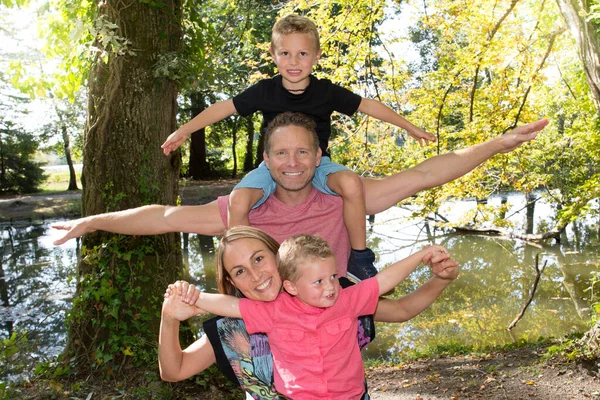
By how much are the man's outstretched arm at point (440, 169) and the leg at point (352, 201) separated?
0.18m

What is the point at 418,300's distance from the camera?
2301mm

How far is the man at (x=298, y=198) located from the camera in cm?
257

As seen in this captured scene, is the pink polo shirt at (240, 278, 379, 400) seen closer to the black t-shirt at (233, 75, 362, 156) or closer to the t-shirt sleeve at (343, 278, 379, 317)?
the t-shirt sleeve at (343, 278, 379, 317)

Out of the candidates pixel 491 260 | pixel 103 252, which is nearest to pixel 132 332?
pixel 103 252

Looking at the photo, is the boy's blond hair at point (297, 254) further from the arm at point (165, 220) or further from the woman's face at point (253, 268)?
the arm at point (165, 220)

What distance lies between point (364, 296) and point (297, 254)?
321mm

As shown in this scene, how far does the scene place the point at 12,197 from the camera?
23.0 metres

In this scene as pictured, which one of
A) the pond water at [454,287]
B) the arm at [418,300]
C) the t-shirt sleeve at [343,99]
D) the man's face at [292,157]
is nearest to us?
the arm at [418,300]

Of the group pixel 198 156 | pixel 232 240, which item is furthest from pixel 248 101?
pixel 198 156

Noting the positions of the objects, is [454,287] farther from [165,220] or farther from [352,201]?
[165,220]

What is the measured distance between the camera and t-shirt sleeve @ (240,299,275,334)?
2068mm

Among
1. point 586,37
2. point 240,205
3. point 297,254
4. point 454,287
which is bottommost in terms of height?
point 454,287

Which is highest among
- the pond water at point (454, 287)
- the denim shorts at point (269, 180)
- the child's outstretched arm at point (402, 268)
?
the denim shorts at point (269, 180)

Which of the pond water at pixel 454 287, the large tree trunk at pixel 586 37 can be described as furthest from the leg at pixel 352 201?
the pond water at pixel 454 287
